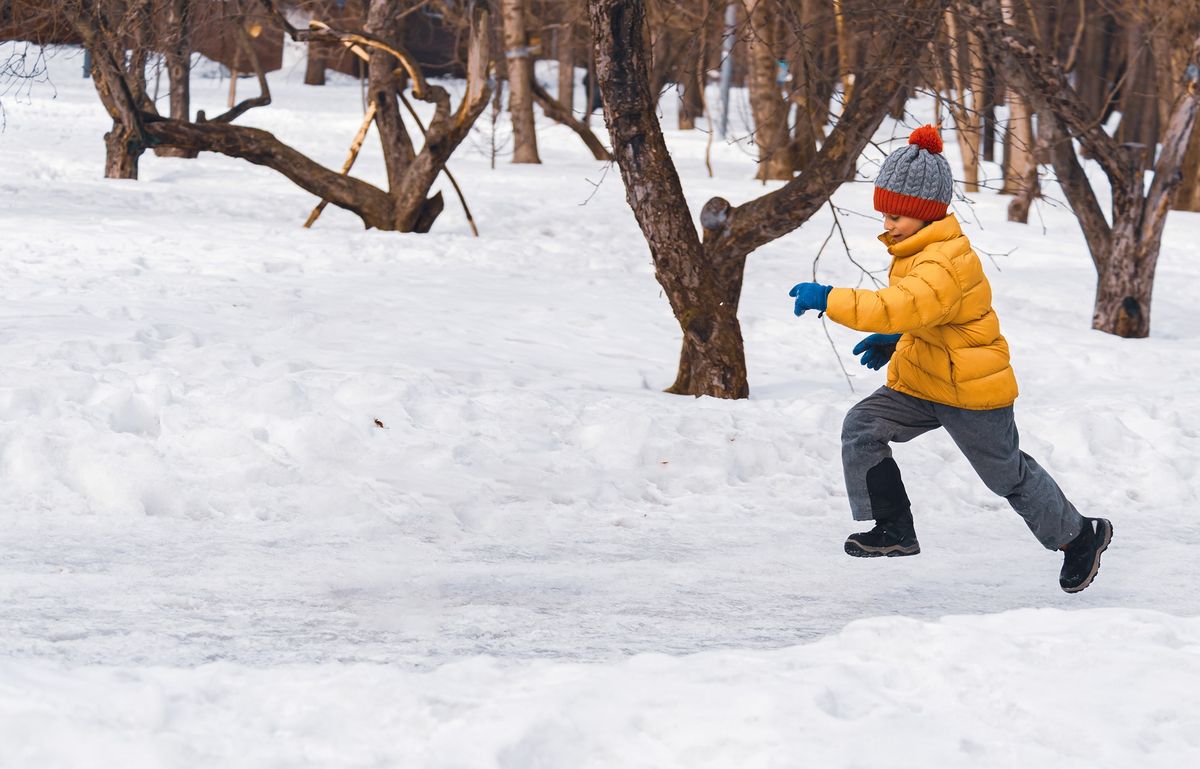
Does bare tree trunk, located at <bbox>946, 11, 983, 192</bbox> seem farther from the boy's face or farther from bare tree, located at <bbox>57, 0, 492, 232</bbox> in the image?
bare tree, located at <bbox>57, 0, 492, 232</bbox>

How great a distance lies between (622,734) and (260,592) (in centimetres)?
182

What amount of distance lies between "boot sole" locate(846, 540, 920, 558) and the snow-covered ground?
0.18 m

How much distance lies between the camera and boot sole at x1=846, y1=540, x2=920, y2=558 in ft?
15.2

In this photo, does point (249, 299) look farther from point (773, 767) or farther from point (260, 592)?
point (773, 767)

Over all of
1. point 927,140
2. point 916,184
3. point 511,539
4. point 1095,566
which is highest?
point 927,140

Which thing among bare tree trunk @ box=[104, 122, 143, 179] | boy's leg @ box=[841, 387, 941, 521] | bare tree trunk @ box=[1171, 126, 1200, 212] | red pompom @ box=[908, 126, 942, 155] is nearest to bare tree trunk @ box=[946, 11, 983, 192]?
red pompom @ box=[908, 126, 942, 155]

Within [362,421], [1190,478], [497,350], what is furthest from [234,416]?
[1190,478]

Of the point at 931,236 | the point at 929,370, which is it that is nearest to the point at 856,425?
the point at 929,370

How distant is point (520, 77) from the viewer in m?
23.7

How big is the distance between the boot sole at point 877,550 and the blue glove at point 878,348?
24.8 inches

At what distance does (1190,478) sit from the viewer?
22.0 ft

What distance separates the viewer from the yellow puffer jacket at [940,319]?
414cm

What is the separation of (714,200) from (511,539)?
3172mm

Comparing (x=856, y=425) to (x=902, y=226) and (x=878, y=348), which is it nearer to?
(x=878, y=348)
